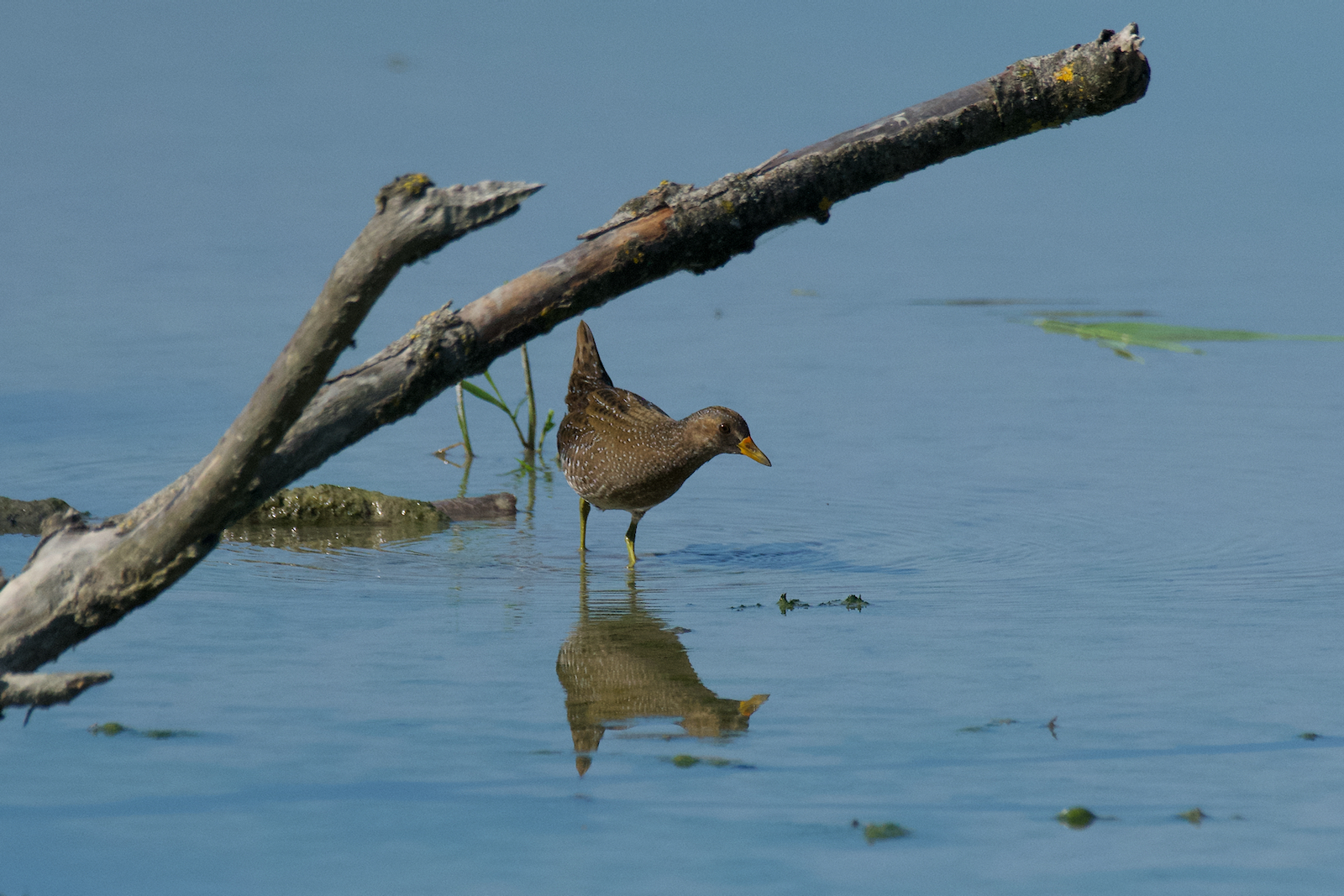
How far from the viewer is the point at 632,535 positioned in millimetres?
7633

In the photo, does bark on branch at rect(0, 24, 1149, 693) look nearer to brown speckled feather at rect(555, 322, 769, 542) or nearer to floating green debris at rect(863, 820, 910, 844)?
floating green debris at rect(863, 820, 910, 844)

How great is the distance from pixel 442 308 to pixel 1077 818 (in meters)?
2.12

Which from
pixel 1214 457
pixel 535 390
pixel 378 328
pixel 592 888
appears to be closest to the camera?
pixel 592 888

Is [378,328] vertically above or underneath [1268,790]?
above

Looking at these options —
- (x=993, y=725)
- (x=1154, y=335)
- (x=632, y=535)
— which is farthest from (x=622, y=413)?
(x=1154, y=335)

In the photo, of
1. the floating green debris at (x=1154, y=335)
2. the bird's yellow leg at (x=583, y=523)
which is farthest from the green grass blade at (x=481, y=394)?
the floating green debris at (x=1154, y=335)

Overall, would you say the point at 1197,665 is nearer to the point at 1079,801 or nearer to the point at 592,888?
the point at 1079,801

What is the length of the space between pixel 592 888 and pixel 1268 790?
76.0 inches

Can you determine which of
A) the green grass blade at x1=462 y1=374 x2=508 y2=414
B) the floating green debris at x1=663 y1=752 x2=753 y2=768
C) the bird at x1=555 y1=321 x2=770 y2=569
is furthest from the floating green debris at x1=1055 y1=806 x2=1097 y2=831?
the green grass blade at x1=462 y1=374 x2=508 y2=414

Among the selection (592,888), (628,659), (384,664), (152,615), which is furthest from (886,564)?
(592,888)

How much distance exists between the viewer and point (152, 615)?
6180 mm

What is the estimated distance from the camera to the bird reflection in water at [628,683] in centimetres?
506

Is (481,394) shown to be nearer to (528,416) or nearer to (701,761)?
(528,416)

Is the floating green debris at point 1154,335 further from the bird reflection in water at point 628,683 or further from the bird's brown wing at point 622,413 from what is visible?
the bird reflection in water at point 628,683
